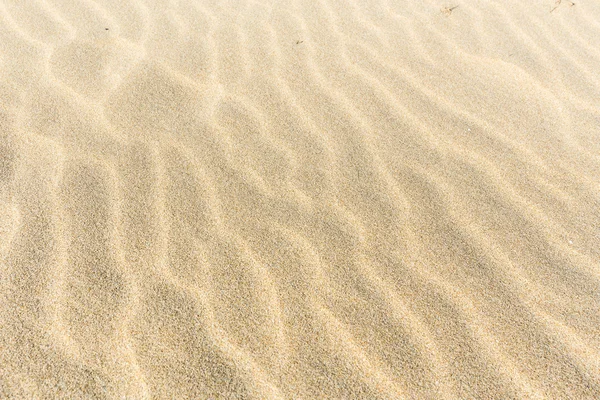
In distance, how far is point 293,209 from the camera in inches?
68.9

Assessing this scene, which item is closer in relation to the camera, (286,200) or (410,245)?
(410,245)

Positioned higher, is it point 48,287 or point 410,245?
point 410,245

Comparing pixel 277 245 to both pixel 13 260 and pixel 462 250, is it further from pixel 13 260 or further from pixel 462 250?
pixel 13 260

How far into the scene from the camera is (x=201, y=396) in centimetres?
126

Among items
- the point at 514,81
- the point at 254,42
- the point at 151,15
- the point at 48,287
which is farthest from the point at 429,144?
the point at 151,15

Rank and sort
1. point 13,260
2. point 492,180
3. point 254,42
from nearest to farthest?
point 13,260 < point 492,180 < point 254,42

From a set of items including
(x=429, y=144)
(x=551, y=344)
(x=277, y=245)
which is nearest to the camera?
(x=551, y=344)

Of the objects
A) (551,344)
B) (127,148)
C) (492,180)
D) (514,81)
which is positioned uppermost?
(514,81)

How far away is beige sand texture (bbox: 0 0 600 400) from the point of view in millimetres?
1338

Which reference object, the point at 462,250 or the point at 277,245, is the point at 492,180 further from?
the point at 277,245

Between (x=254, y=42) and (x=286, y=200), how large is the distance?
3.91 feet

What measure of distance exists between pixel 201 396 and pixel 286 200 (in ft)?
2.42

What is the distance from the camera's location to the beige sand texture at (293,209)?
1338 millimetres

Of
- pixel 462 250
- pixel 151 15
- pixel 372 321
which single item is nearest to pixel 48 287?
pixel 372 321
